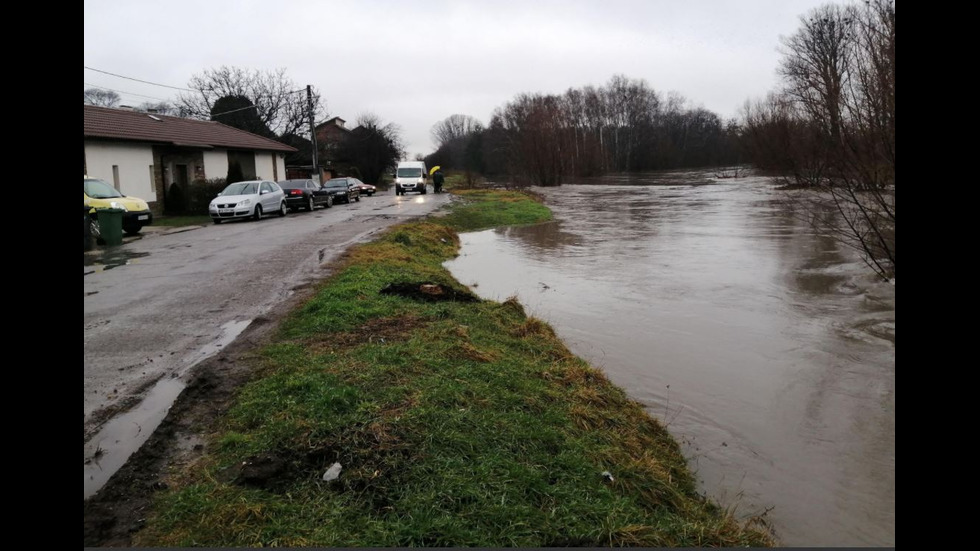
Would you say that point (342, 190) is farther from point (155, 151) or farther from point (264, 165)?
point (155, 151)

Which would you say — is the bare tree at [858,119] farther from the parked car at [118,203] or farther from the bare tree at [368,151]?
the bare tree at [368,151]

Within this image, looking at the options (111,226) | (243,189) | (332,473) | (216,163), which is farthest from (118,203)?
(332,473)

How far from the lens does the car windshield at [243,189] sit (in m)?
24.0

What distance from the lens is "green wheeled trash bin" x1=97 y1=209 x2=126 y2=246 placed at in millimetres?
16156

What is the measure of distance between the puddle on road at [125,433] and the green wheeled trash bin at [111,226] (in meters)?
12.6

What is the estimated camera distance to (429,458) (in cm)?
376

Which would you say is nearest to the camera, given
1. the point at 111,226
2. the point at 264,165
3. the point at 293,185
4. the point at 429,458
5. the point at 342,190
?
the point at 429,458

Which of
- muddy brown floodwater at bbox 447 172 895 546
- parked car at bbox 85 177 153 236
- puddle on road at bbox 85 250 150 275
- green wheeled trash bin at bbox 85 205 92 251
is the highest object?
parked car at bbox 85 177 153 236

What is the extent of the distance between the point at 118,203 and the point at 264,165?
68.4ft

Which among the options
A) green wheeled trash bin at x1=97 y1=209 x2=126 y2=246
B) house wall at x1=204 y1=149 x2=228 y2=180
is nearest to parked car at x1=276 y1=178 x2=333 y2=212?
house wall at x1=204 y1=149 x2=228 y2=180

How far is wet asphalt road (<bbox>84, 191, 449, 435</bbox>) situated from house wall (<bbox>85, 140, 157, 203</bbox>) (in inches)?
291

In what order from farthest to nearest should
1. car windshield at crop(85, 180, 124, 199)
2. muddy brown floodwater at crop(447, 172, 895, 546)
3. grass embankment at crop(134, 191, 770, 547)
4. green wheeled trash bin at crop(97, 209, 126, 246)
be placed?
car windshield at crop(85, 180, 124, 199), green wheeled trash bin at crop(97, 209, 126, 246), muddy brown floodwater at crop(447, 172, 895, 546), grass embankment at crop(134, 191, 770, 547)

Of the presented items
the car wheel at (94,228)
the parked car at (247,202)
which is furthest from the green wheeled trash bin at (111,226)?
the parked car at (247,202)

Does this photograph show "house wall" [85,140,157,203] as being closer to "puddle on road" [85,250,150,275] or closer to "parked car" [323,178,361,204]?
"parked car" [323,178,361,204]
